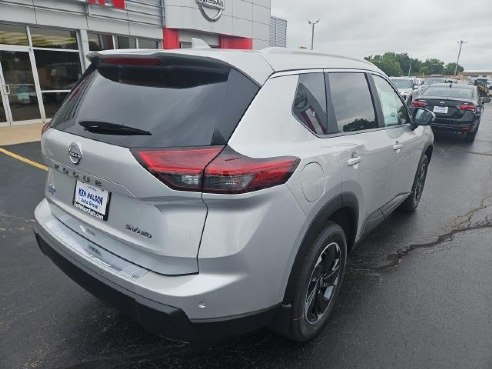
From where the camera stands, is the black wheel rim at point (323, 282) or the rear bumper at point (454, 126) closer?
the black wheel rim at point (323, 282)

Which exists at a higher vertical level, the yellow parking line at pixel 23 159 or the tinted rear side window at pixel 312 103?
the tinted rear side window at pixel 312 103

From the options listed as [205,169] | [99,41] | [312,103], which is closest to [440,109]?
[312,103]

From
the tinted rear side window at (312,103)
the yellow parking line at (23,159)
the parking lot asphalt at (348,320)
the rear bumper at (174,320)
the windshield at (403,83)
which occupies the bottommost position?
the parking lot asphalt at (348,320)

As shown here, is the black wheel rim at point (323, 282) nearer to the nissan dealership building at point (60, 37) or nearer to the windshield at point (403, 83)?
the nissan dealership building at point (60, 37)

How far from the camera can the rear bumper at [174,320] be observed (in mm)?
1796

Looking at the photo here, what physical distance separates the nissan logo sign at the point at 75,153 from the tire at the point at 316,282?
1327 mm

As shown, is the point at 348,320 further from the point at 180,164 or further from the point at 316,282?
the point at 180,164

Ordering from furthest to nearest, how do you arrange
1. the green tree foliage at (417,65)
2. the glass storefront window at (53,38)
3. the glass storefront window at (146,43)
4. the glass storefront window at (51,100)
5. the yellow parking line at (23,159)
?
1. the green tree foliage at (417,65)
2. the glass storefront window at (146,43)
3. the glass storefront window at (51,100)
4. the glass storefront window at (53,38)
5. the yellow parking line at (23,159)

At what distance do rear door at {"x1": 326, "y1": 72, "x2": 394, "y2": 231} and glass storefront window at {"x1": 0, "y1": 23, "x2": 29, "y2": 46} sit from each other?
1137cm

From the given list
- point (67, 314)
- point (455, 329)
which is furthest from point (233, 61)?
point (455, 329)

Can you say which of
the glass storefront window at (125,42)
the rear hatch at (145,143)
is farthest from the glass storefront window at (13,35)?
the rear hatch at (145,143)

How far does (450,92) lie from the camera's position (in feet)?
36.8

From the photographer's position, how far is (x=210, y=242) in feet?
5.78

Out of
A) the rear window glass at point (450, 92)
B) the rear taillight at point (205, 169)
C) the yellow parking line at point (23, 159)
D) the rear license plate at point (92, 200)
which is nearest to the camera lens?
the rear taillight at point (205, 169)
